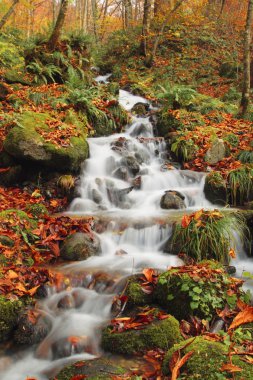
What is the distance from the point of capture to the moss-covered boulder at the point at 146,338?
357 centimetres

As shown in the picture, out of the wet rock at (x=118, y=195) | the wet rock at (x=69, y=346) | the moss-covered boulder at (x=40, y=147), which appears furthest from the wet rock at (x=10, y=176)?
the wet rock at (x=69, y=346)

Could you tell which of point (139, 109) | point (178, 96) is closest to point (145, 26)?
point (139, 109)

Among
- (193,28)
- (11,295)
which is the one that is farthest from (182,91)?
(193,28)

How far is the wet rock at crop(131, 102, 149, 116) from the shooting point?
12.2 metres

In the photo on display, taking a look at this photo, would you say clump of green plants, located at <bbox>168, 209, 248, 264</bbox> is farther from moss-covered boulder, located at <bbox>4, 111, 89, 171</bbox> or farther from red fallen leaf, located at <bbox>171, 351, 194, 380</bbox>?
moss-covered boulder, located at <bbox>4, 111, 89, 171</bbox>

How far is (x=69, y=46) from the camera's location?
43.0 ft

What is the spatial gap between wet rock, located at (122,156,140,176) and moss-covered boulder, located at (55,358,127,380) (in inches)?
234

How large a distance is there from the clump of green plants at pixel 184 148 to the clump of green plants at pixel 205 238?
12.9 ft

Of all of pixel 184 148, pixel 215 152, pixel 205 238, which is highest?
pixel 184 148

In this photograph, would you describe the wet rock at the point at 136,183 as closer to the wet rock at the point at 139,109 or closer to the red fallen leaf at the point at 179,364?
the wet rock at the point at 139,109

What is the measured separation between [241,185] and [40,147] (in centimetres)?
452

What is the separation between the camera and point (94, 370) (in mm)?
3160

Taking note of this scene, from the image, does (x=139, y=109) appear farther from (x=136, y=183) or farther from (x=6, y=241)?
(x=6, y=241)

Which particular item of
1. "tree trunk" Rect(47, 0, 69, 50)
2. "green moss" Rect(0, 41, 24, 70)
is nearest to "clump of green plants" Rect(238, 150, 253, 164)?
"tree trunk" Rect(47, 0, 69, 50)
